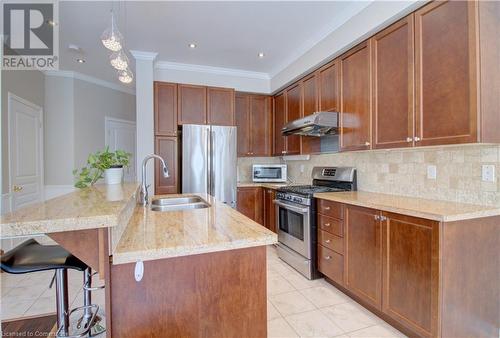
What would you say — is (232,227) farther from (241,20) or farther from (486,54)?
(241,20)

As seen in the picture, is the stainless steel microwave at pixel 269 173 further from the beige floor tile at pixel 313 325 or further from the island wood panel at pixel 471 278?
the island wood panel at pixel 471 278

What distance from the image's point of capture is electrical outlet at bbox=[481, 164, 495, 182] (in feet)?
5.84

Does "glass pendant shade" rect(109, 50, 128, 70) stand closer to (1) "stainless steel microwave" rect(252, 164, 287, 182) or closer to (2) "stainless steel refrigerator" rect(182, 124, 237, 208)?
(2) "stainless steel refrigerator" rect(182, 124, 237, 208)

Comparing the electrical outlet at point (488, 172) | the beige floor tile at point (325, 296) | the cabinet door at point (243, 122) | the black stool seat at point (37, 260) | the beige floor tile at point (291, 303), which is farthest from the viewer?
the cabinet door at point (243, 122)

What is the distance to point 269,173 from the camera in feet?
14.4

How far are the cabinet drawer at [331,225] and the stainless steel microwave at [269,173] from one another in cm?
172

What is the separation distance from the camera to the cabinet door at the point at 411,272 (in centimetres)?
160

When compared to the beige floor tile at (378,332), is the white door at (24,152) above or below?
above

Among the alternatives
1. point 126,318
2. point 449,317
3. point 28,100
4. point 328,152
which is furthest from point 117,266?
point 28,100

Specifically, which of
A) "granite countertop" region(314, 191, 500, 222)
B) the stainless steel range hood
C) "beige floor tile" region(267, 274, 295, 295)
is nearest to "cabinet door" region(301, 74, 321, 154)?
the stainless steel range hood

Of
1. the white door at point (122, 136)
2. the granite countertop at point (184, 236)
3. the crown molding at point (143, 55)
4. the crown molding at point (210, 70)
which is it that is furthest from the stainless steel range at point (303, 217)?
the white door at point (122, 136)

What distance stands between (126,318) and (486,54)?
2.44 meters

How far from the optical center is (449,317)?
5.19 ft

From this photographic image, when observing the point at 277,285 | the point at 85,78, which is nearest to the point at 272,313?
the point at 277,285
